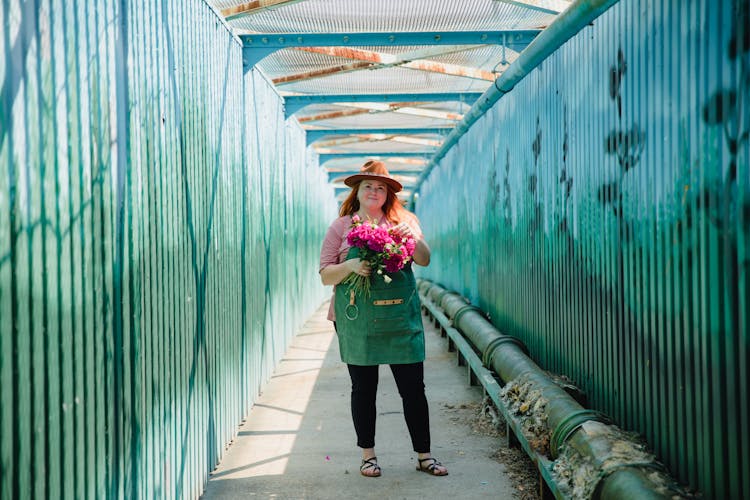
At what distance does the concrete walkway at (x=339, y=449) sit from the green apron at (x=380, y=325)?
0.81 m

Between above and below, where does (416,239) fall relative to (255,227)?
below

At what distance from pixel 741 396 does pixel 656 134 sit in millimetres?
1281

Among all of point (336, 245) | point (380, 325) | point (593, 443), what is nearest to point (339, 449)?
point (380, 325)

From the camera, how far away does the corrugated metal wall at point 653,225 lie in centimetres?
263

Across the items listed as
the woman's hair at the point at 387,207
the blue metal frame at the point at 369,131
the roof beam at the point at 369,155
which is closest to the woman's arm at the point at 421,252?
the woman's hair at the point at 387,207

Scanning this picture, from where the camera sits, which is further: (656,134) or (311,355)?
(311,355)

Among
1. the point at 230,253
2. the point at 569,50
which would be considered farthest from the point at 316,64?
the point at 569,50

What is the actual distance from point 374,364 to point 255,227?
10.3ft

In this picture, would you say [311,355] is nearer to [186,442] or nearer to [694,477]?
[186,442]

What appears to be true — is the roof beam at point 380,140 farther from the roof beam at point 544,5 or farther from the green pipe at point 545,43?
the roof beam at point 544,5

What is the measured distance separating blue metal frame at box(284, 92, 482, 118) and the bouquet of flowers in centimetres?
613

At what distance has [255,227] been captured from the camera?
7.18 metres

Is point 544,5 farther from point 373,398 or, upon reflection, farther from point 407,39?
point 373,398

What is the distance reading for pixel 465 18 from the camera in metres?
7.03
